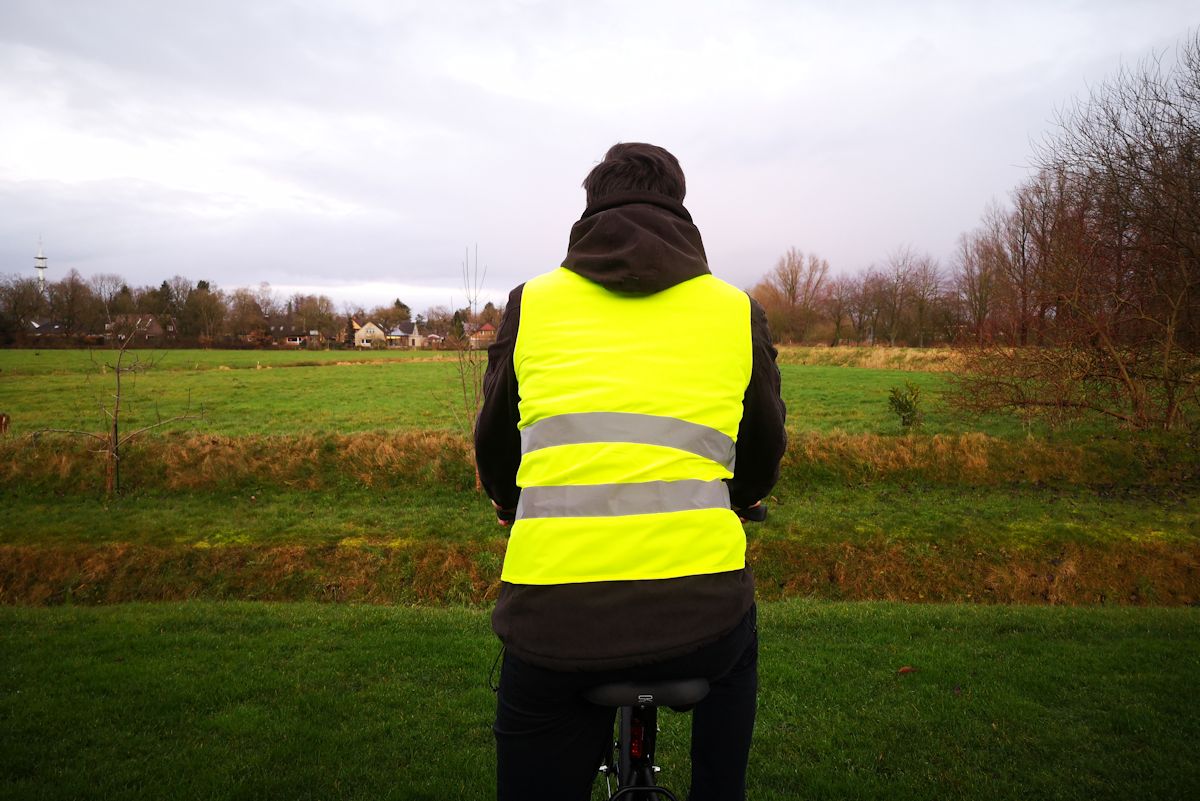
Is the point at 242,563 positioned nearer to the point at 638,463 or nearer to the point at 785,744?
the point at 785,744

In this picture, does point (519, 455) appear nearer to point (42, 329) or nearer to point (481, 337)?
point (481, 337)

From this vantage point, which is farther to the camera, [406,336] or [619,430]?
[406,336]

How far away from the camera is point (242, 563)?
10.8m

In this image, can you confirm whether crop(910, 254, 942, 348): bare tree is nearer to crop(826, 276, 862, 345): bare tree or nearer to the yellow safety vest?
crop(826, 276, 862, 345): bare tree

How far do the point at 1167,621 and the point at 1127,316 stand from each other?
1240cm

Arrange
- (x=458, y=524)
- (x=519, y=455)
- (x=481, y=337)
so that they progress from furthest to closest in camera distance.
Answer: (x=481, y=337) → (x=458, y=524) → (x=519, y=455)

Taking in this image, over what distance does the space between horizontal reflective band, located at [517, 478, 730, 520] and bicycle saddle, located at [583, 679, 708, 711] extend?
0.46m

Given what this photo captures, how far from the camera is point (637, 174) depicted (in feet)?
7.03

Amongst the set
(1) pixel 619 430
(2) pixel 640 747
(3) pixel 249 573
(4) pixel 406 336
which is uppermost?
(4) pixel 406 336

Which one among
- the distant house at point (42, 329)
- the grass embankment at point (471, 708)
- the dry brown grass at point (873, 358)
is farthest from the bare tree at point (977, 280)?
the distant house at point (42, 329)

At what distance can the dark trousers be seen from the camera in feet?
5.87

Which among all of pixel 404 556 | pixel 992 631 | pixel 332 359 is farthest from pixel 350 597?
pixel 332 359

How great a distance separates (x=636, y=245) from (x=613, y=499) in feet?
2.32

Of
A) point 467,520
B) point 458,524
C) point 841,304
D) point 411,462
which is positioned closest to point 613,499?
point 458,524
